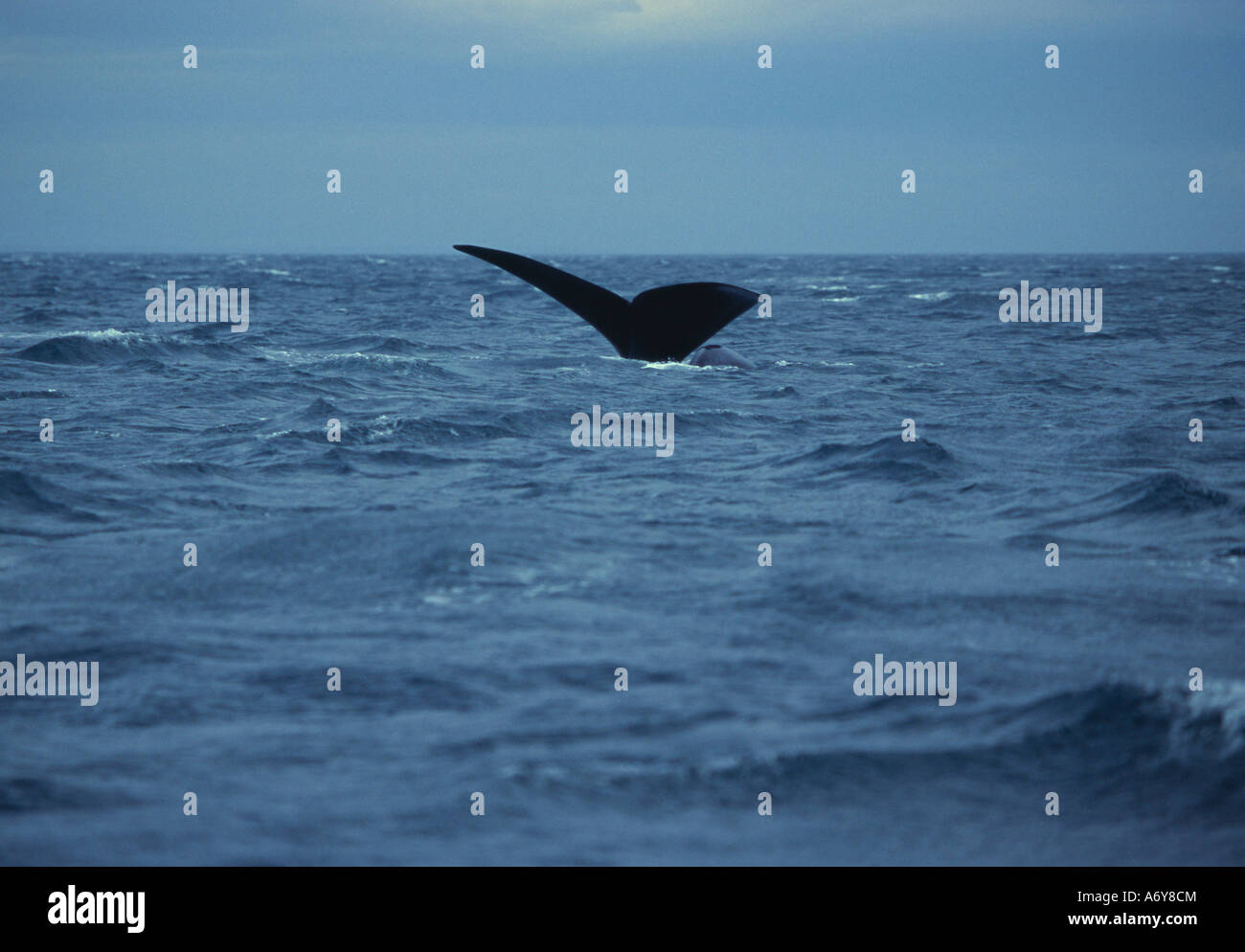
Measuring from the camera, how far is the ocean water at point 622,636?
5.52 metres

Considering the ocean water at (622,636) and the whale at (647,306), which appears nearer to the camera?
the ocean water at (622,636)

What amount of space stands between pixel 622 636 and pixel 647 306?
10765 mm

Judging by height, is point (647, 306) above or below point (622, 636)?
above

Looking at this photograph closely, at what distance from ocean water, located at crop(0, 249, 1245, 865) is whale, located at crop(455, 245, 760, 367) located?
1.31 m

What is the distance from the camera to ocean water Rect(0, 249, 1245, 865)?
5.52 m

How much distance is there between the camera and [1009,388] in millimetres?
22344

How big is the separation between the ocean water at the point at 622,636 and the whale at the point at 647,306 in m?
1.31

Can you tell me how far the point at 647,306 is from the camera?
18.2m

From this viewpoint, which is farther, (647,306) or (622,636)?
(647,306)

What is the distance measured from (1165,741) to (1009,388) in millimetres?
16629

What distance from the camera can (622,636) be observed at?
7945mm

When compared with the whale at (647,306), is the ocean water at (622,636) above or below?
below
